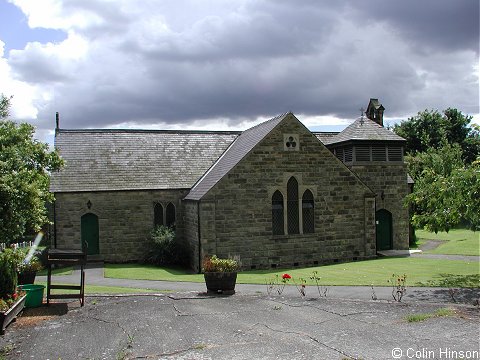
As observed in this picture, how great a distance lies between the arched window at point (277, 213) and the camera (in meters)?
24.1

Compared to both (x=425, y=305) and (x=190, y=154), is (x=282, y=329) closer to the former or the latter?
(x=425, y=305)

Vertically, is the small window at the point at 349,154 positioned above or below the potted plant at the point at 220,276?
above

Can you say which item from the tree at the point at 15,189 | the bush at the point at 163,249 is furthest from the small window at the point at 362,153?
the tree at the point at 15,189

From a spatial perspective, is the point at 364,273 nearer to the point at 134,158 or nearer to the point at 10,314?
the point at 10,314

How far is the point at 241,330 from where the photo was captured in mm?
11031

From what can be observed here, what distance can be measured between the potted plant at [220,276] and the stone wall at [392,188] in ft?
49.4

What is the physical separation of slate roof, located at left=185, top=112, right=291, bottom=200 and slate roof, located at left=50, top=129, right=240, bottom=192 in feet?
4.58

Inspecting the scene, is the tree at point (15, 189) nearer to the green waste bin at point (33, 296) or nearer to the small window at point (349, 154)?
the green waste bin at point (33, 296)

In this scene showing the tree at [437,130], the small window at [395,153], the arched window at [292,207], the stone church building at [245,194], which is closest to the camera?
the stone church building at [245,194]

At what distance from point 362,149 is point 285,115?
264 inches

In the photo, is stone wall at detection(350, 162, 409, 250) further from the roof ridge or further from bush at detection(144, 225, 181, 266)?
bush at detection(144, 225, 181, 266)

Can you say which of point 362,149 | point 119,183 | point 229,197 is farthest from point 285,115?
point 119,183

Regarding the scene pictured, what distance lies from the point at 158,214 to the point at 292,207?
757cm

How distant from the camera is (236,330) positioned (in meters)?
11.0
